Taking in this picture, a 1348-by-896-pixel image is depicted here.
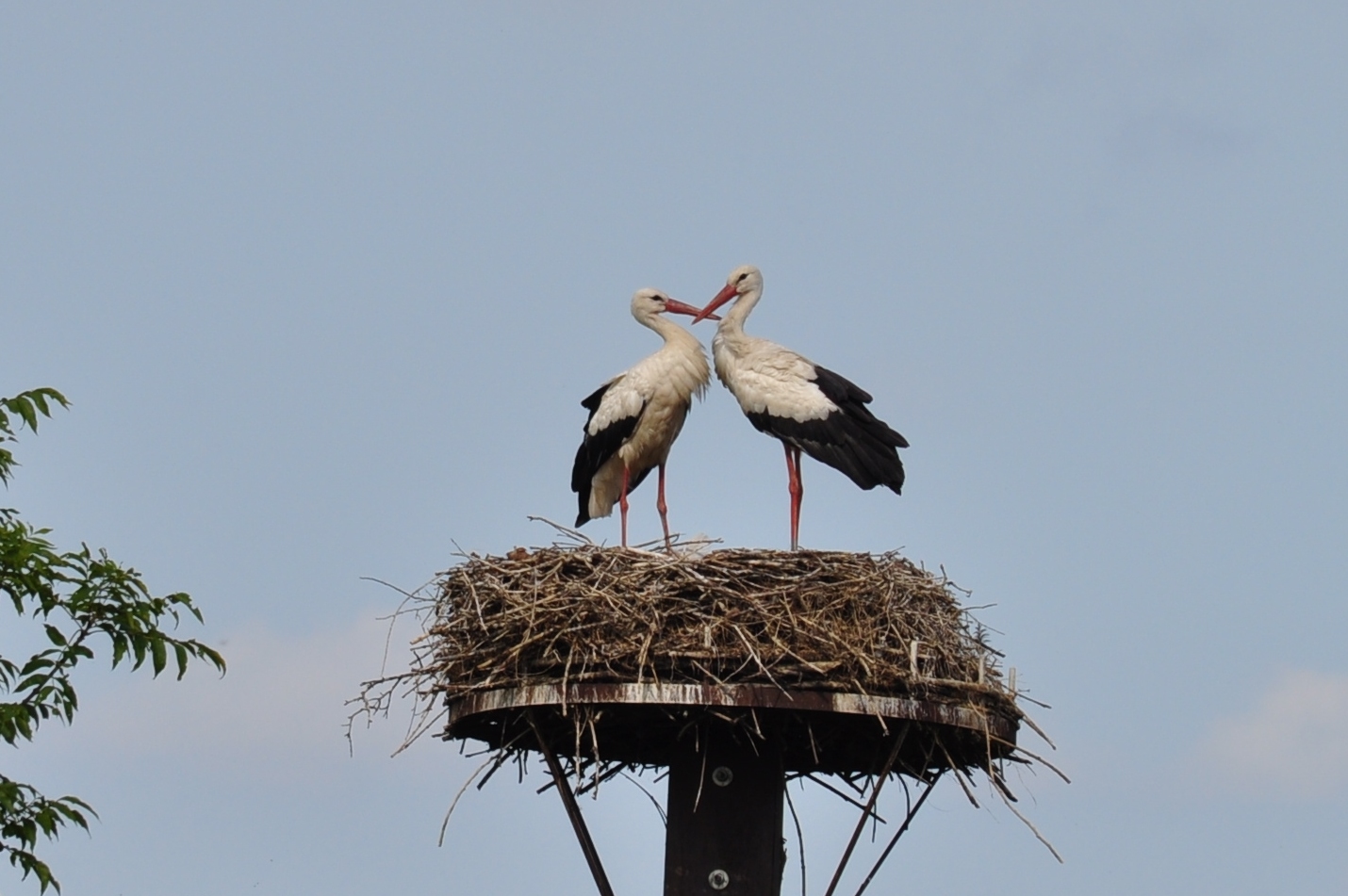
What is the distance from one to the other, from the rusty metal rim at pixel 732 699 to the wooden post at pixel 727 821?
72 centimetres

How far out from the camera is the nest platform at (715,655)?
29.6 ft

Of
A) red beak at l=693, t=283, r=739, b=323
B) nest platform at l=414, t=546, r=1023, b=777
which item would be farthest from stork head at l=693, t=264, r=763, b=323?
nest platform at l=414, t=546, r=1023, b=777

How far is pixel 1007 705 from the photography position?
9.66m

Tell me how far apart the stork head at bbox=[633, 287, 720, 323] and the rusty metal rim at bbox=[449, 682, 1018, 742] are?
4.09 metres

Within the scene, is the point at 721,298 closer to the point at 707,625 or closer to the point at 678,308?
the point at 678,308

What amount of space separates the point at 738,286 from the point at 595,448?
1.35 metres

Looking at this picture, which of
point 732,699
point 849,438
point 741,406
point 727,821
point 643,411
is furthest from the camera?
point 643,411

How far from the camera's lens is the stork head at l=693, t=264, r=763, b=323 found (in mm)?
12516

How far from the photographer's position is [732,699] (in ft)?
29.2

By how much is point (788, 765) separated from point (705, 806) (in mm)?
863

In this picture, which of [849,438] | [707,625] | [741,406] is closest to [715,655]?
[707,625]

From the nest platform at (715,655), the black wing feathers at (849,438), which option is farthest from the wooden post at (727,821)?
the black wing feathers at (849,438)

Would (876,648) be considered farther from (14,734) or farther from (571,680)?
(14,734)

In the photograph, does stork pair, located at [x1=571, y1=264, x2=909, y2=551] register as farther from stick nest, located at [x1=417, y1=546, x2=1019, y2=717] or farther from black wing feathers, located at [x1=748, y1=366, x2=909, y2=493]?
stick nest, located at [x1=417, y1=546, x2=1019, y2=717]
